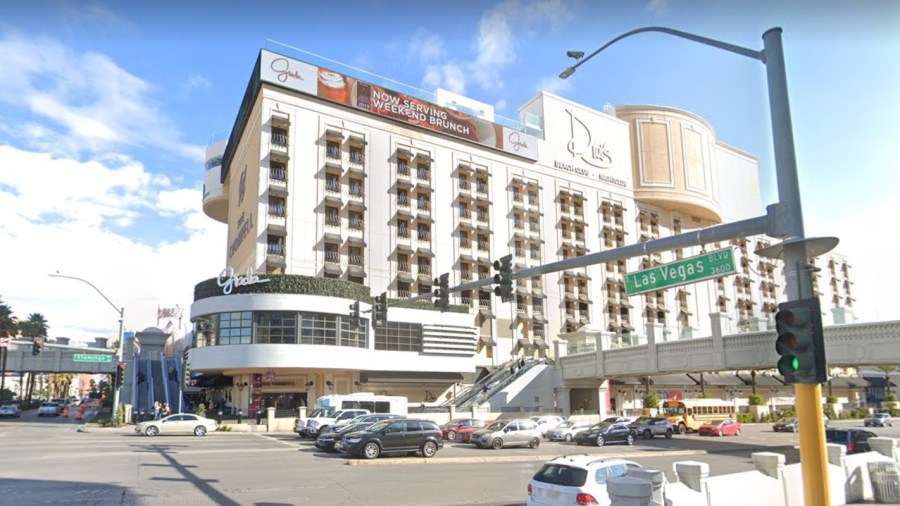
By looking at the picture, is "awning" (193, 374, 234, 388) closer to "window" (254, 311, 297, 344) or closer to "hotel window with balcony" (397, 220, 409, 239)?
"window" (254, 311, 297, 344)

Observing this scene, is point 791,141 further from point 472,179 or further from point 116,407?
point 472,179

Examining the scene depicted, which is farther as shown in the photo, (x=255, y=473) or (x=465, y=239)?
(x=465, y=239)

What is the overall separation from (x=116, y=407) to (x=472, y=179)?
40.3m

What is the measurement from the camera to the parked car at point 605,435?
35.2 meters

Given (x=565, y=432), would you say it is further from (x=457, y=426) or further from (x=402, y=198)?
(x=402, y=198)

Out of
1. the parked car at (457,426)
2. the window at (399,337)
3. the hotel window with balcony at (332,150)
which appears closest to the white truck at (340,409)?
the parked car at (457,426)

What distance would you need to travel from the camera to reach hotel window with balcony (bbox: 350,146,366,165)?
60938 millimetres

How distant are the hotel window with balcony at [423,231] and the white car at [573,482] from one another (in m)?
51.4

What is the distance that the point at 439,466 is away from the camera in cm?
2281

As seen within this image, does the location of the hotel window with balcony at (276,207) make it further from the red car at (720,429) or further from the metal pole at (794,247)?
the metal pole at (794,247)

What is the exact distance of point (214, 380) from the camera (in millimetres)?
54531

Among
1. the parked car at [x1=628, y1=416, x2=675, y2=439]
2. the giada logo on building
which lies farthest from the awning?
the giada logo on building

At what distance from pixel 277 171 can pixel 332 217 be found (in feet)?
21.2

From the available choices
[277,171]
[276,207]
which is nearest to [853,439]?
[276,207]
